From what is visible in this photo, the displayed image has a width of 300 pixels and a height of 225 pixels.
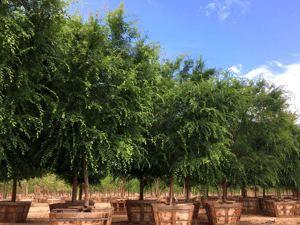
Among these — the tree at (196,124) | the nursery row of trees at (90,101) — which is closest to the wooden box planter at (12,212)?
the nursery row of trees at (90,101)

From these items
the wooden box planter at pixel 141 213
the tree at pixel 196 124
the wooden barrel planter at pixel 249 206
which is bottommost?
the wooden barrel planter at pixel 249 206

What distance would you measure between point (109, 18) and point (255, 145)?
11422 mm

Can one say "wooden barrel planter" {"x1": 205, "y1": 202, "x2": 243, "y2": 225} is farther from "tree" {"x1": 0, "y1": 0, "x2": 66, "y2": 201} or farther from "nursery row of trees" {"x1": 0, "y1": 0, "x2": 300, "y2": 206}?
"tree" {"x1": 0, "y1": 0, "x2": 66, "y2": 201}

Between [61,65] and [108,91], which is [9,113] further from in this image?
[108,91]

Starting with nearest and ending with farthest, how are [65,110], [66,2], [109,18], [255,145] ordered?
[65,110] → [66,2] → [109,18] → [255,145]

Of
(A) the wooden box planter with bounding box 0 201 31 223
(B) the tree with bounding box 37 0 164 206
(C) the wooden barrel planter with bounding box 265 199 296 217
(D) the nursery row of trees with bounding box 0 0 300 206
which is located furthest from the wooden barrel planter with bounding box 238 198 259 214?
(A) the wooden box planter with bounding box 0 201 31 223

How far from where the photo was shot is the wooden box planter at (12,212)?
14172 mm

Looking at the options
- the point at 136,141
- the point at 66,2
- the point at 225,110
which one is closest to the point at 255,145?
the point at 225,110

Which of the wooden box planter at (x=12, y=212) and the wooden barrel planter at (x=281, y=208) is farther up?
the wooden box planter at (x=12, y=212)

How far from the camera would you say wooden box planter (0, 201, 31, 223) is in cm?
1417

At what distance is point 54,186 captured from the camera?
168ft

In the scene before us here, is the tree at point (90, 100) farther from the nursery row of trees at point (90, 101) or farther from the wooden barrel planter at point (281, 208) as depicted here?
the wooden barrel planter at point (281, 208)

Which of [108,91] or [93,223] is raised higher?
[108,91]

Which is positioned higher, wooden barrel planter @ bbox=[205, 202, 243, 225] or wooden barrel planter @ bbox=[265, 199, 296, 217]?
wooden barrel planter @ bbox=[205, 202, 243, 225]
